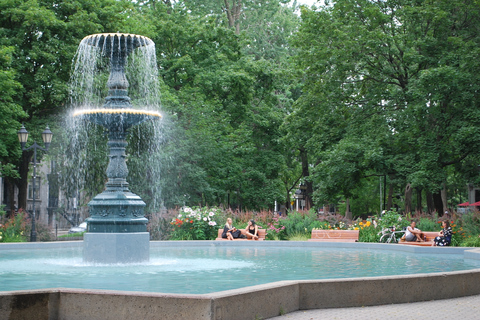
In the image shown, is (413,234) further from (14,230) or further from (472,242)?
(14,230)

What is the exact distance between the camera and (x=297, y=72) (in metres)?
34.9

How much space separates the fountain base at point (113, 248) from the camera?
46.3ft

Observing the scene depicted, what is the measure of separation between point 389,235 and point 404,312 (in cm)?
1430

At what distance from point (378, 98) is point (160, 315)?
88.7 ft

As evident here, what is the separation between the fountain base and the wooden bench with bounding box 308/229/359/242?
10.0 m

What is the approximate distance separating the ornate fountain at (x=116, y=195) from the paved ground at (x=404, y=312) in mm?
7091

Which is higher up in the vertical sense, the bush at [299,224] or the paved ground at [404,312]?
the bush at [299,224]

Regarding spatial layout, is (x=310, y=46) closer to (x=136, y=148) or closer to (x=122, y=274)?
(x=136, y=148)

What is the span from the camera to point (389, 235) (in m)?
22.0

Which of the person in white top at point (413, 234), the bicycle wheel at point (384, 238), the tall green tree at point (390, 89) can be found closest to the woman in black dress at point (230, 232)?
the bicycle wheel at point (384, 238)

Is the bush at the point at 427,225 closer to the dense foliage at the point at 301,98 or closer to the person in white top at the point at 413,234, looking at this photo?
the person in white top at the point at 413,234

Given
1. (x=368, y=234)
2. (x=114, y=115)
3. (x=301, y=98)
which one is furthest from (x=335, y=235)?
(x=301, y=98)

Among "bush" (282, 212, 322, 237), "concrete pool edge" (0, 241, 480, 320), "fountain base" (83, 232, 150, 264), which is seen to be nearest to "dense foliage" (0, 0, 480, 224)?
"bush" (282, 212, 322, 237)

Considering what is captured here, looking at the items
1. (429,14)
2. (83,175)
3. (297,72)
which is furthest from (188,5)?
(429,14)
